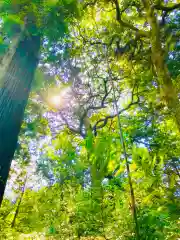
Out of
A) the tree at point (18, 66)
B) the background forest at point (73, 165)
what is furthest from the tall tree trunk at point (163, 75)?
the tree at point (18, 66)

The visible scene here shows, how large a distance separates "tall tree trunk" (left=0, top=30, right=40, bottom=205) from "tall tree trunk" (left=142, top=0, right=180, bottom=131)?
3.50 m

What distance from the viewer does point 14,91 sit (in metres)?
2.28

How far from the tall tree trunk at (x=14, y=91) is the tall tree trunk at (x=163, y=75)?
3.50 metres

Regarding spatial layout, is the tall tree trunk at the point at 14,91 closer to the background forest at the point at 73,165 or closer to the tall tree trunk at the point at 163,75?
the background forest at the point at 73,165

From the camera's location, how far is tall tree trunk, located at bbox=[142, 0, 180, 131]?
510cm

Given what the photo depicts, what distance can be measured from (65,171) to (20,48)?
170 centimetres

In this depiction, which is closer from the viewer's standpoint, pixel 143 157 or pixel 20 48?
pixel 143 157

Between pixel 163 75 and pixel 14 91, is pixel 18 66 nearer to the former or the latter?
pixel 14 91

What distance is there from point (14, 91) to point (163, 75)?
13.3 ft

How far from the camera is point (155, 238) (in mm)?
992

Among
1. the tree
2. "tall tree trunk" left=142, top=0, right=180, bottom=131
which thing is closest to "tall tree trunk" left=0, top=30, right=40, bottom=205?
the tree

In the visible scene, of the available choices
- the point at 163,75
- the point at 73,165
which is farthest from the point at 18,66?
the point at 163,75

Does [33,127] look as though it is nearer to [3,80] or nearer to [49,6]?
[3,80]

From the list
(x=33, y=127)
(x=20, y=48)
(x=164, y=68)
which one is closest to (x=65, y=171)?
(x=20, y=48)
